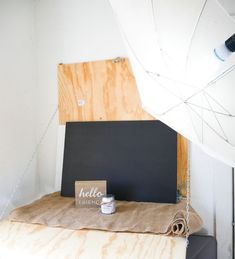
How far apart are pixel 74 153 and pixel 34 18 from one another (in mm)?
938

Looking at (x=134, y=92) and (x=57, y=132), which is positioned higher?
(x=134, y=92)

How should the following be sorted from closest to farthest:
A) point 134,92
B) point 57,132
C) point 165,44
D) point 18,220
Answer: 1. point 165,44
2. point 18,220
3. point 134,92
4. point 57,132

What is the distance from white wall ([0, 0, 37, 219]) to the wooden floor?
495 mm

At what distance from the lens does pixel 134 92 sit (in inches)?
63.6

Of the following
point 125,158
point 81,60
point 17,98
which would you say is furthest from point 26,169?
point 81,60

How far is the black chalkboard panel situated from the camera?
1.47m

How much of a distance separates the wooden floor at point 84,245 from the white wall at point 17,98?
0.49 m

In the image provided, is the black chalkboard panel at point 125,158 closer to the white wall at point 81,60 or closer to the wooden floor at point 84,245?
the white wall at point 81,60

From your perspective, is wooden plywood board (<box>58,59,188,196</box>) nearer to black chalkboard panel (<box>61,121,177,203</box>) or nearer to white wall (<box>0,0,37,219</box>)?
black chalkboard panel (<box>61,121,177,203</box>)

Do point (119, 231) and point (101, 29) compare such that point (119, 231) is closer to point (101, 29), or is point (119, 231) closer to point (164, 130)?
point (164, 130)

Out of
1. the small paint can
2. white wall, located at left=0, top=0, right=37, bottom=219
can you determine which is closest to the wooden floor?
the small paint can

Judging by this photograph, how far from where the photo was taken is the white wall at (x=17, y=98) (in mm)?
1560

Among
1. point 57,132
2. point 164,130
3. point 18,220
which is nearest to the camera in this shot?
point 18,220

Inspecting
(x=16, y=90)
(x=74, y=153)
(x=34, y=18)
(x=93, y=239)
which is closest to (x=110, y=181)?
(x=74, y=153)
